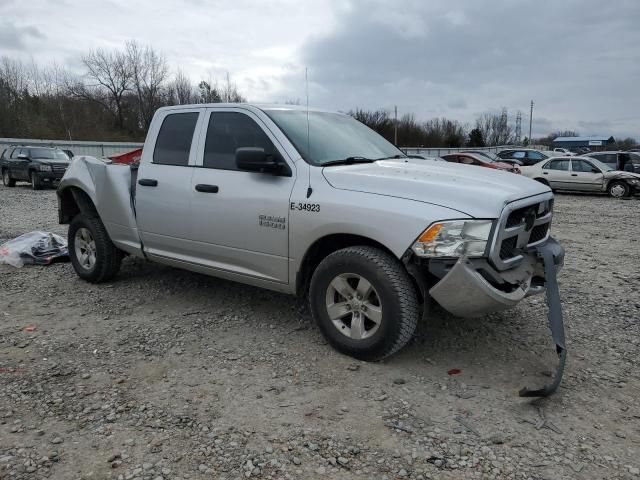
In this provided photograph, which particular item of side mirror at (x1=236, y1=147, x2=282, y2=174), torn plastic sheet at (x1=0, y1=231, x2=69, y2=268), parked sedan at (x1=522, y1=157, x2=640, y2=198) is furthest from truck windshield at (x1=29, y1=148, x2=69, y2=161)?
side mirror at (x1=236, y1=147, x2=282, y2=174)

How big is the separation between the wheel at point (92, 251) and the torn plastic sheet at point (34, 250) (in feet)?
3.22

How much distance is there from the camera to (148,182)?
4844 millimetres

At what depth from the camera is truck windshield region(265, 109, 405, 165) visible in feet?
13.3

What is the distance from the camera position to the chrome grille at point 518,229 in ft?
10.6

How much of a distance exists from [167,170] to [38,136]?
4333 centimetres

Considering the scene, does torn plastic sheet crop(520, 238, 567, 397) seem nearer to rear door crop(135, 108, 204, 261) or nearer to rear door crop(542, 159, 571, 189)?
rear door crop(135, 108, 204, 261)

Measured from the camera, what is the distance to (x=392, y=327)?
11.3 ft

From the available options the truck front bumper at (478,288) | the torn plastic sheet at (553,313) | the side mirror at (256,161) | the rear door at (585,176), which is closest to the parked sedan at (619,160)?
the rear door at (585,176)

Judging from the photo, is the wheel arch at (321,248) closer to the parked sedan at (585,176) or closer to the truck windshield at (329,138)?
the truck windshield at (329,138)

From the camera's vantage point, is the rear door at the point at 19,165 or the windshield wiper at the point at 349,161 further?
the rear door at the point at 19,165

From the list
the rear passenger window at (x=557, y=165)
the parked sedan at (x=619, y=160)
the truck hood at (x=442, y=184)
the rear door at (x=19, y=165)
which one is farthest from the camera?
the parked sedan at (x=619, y=160)

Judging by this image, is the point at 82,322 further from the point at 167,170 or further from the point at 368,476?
the point at 368,476

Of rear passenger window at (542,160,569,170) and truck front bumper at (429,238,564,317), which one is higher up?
rear passenger window at (542,160,569,170)

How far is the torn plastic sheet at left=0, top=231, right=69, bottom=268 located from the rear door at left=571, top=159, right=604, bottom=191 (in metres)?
16.4
